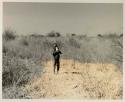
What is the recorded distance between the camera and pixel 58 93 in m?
1.79

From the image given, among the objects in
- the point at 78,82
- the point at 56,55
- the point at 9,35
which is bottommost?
the point at 78,82

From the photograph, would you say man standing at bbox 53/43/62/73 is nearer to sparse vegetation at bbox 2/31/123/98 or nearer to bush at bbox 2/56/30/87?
sparse vegetation at bbox 2/31/123/98

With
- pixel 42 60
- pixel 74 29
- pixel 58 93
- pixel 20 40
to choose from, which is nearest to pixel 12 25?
pixel 20 40

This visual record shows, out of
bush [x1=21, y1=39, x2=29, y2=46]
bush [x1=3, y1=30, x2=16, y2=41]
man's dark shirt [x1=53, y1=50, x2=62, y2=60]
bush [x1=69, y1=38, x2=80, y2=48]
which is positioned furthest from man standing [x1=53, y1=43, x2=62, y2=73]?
bush [x1=3, y1=30, x2=16, y2=41]

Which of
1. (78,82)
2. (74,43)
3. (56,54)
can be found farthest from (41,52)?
(78,82)

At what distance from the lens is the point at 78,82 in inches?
70.4

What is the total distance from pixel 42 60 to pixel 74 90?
0.33 m

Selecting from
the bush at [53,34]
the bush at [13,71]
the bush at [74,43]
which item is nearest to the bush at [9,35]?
the bush at [13,71]

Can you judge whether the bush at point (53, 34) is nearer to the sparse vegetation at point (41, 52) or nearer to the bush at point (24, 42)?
the sparse vegetation at point (41, 52)

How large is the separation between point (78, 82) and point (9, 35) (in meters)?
0.63

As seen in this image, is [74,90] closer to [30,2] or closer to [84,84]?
[84,84]

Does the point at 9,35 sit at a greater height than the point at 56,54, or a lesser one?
greater

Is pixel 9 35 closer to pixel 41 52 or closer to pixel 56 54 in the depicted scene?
pixel 41 52

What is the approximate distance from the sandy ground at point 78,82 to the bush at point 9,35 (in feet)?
1.10
